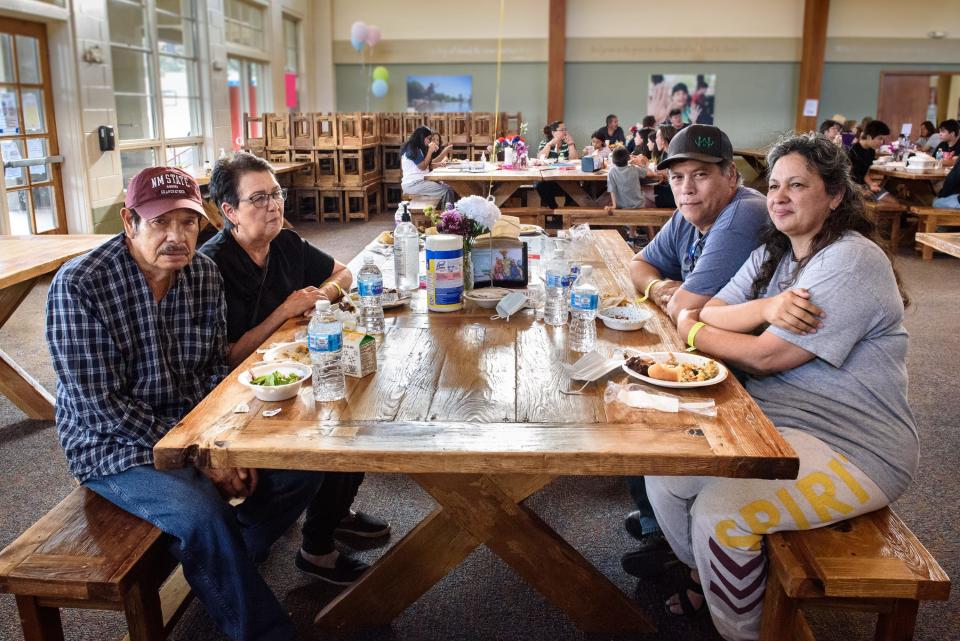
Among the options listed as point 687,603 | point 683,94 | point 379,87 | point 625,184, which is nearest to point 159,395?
point 687,603

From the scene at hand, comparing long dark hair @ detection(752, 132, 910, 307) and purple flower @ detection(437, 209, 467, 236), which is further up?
long dark hair @ detection(752, 132, 910, 307)

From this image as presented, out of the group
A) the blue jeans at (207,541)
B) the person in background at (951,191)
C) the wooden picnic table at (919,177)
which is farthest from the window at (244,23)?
the blue jeans at (207,541)

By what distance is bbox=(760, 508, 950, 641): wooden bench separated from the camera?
1464mm

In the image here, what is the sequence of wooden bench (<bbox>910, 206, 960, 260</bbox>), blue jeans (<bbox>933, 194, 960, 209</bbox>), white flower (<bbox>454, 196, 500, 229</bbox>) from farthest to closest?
blue jeans (<bbox>933, 194, 960, 209</bbox>), wooden bench (<bbox>910, 206, 960, 260</bbox>), white flower (<bbox>454, 196, 500, 229</bbox>)

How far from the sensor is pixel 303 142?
9.29 m

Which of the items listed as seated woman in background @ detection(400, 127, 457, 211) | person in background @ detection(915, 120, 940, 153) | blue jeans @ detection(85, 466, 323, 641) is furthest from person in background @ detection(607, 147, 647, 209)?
person in background @ detection(915, 120, 940, 153)

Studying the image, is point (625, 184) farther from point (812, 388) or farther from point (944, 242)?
point (812, 388)

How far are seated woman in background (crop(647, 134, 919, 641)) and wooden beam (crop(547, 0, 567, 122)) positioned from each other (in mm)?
10698

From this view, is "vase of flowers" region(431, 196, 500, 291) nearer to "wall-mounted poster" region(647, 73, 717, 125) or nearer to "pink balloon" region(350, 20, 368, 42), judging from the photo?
"pink balloon" region(350, 20, 368, 42)

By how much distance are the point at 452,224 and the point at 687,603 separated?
4.14 ft

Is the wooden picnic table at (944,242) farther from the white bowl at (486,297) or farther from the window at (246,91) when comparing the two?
the window at (246,91)

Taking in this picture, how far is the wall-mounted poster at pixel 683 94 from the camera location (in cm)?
1229

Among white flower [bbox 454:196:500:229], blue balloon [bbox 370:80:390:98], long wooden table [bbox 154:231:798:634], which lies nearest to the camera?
long wooden table [bbox 154:231:798:634]

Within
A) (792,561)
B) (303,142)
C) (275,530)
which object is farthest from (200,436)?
(303,142)
